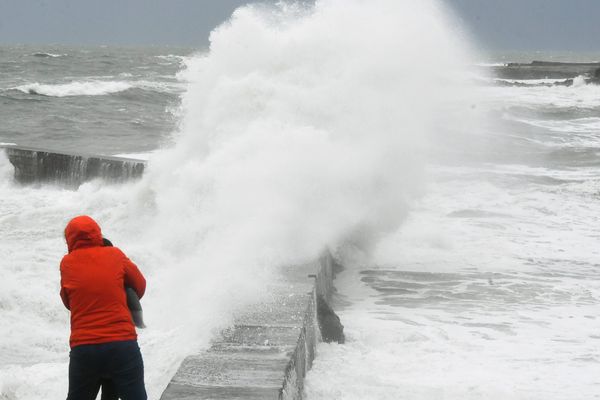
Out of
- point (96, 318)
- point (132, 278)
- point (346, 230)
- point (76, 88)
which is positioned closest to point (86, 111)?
point (76, 88)

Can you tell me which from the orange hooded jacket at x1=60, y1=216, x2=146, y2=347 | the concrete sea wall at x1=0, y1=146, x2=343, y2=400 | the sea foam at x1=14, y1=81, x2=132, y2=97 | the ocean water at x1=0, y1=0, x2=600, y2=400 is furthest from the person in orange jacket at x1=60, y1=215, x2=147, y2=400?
the sea foam at x1=14, y1=81, x2=132, y2=97

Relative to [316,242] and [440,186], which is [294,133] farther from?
[440,186]

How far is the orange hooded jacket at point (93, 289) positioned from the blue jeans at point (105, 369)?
0.03 metres

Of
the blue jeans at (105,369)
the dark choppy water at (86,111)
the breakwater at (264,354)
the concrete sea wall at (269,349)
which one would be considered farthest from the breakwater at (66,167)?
the blue jeans at (105,369)

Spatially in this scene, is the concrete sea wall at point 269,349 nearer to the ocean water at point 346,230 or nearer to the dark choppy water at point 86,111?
the ocean water at point 346,230

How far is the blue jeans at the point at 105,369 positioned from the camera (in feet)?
10.8

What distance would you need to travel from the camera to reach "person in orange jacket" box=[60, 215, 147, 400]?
3295 mm

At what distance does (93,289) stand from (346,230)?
16.2ft

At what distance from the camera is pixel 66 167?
12516 mm

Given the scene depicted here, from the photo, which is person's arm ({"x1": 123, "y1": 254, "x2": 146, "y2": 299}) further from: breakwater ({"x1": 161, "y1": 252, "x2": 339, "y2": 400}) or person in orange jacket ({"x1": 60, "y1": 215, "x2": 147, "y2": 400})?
breakwater ({"x1": 161, "y1": 252, "x2": 339, "y2": 400})

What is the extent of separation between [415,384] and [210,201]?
3417 mm

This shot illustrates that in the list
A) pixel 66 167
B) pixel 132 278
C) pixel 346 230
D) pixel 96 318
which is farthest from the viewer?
pixel 66 167

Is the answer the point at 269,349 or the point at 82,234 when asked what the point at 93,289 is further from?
the point at 269,349

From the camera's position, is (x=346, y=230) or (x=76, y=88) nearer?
(x=346, y=230)
